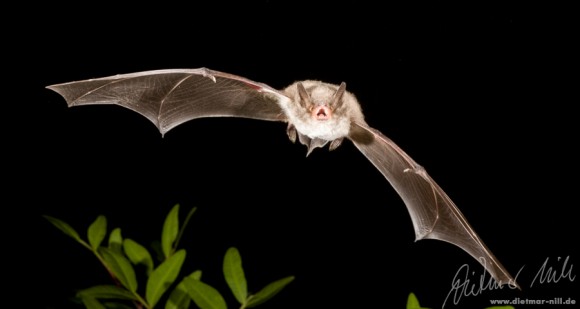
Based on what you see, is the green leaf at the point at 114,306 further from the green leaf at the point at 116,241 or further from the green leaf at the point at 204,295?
the green leaf at the point at 204,295

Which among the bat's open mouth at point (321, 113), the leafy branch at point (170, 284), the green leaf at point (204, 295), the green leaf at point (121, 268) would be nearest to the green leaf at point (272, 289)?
the leafy branch at point (170, 284)

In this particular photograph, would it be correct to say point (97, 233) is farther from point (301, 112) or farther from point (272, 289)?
point (301, 112)

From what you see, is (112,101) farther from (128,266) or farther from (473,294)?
(473,294)

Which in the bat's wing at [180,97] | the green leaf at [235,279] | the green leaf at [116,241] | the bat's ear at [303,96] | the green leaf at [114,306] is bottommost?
the green leaf at [114,306]

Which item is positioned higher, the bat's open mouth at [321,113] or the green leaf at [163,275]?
the bat's open mouth at [321,113]

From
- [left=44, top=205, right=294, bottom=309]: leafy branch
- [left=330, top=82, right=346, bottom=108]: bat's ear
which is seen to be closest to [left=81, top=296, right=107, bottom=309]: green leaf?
[left=44, top=205, right=294, bottom=309]: leafy branch

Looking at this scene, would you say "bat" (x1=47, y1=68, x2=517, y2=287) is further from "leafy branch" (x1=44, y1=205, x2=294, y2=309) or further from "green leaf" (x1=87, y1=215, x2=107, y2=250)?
"leafy branch" (x1=44, y1=205, x2=294, y2=309)

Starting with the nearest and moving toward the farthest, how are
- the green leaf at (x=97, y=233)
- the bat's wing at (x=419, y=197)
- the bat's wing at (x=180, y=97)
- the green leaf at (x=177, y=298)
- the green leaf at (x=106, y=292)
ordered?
the green leaf at (x=106, y=292)
the green leaf at (x=177, y=298)
the green leaf at (x=97, y=233)
the bat's wing at (x=419, y=197)
the bat's wing at (x=180, y=97)
